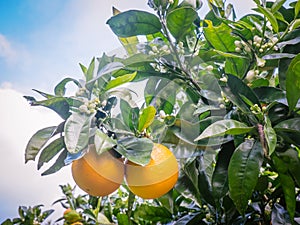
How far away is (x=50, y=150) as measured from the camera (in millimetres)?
592

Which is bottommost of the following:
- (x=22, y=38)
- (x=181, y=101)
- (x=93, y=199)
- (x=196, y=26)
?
(x=93, y=199)

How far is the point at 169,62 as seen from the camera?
644 millimetres

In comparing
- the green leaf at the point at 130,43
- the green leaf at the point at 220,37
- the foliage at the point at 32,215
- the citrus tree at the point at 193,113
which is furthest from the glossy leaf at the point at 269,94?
the foliage at the point at 32,215

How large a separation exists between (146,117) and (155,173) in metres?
0.09

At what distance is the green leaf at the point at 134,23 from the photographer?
61 cm

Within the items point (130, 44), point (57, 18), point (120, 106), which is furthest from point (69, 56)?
point (120, 106)

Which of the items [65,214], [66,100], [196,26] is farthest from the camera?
[65,214]

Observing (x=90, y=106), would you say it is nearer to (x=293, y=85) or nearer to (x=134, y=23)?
(x=134, y=23)

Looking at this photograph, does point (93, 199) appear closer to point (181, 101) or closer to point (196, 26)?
point (181, 101)

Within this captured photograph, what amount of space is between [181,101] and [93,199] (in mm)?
494

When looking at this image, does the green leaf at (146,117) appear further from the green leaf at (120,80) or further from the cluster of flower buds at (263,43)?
the cluster of flower buds at (263,43)

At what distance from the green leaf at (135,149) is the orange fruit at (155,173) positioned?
0.12 ft

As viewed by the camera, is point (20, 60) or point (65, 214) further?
point (20, 60)

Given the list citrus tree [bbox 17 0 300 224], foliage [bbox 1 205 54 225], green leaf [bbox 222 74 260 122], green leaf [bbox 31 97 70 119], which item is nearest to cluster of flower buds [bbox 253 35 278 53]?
citrus tree [bbox 17 0 300 224]
